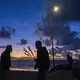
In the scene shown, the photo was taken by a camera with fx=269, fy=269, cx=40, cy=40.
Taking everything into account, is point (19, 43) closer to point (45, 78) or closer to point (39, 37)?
point (39, 37)

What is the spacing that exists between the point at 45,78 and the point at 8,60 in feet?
2.64

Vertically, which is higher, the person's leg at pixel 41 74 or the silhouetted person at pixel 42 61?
the silhouetted person at pixel 42 61

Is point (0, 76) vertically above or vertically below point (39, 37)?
below

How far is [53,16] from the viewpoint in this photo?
6426mm

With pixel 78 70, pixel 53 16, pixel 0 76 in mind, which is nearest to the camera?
pixel 78 70

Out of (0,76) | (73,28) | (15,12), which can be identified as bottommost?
(0,76)

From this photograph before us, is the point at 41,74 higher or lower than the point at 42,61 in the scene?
lower

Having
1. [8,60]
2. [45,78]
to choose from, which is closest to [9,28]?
[8,60]

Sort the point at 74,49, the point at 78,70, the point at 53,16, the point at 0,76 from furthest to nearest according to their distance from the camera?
the point at 53,16 < the point at 74,49 < the point at 0,76 < the point at 78,70

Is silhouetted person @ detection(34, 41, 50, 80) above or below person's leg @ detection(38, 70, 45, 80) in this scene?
above

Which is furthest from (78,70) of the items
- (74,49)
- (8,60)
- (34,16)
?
(34,16)

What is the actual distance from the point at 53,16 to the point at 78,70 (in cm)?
397

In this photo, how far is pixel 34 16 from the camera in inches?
251

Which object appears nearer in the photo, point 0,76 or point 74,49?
point 0,76
